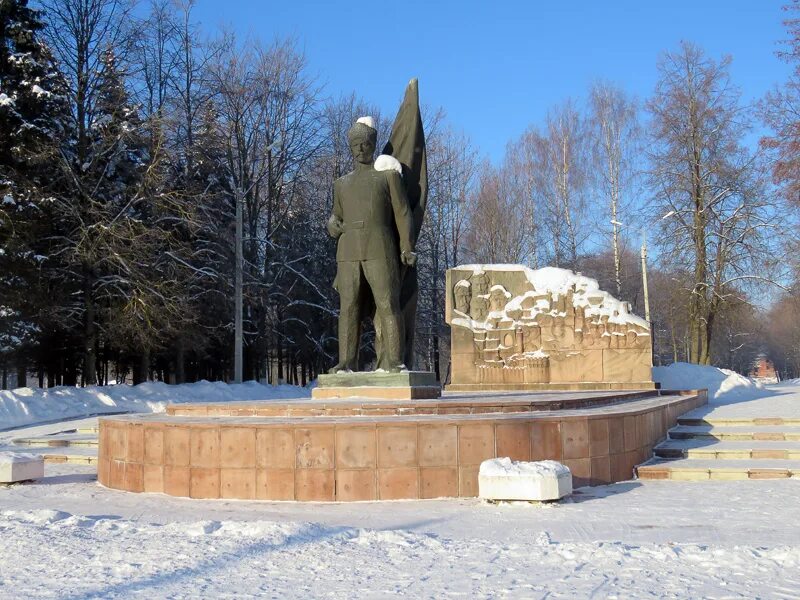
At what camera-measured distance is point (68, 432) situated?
14422mm

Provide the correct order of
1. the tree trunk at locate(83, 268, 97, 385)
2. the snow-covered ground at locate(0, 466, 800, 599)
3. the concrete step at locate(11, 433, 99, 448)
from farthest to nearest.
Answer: the tree trunk at locate(83, 268, 97, 385), the concrete step at locate(11, 433, 99, 448), the snow-covered ground at locate(0, 466, 800, 599)

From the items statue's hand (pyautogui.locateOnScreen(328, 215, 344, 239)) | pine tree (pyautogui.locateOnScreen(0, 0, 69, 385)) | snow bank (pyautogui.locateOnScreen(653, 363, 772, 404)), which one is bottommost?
snow bank (pyautogui.locateOnScreen(653, 363, 772, 404))

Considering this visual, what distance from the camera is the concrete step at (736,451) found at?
9641 mm

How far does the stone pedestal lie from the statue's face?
264 centimetres

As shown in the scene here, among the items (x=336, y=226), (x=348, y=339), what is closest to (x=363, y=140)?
(x=336, y=226)

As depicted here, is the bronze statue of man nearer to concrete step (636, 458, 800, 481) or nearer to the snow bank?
concrete step (636, 458, 800, 481)

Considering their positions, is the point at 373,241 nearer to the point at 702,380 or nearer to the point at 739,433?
the point at 739,433

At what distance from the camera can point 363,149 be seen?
9.77m

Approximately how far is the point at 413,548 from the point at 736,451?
608 centimetres

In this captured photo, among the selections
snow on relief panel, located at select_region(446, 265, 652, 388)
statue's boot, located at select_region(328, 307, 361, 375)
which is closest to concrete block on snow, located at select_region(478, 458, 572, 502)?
statue's boot, located at select_region(328, 307, 361, 375)

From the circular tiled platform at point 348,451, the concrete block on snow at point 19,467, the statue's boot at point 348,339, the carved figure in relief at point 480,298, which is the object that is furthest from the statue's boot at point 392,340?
the carved figure in relief at point 480,298

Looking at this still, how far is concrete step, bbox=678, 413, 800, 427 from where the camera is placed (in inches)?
456

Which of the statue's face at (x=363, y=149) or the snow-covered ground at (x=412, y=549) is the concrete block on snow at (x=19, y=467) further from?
the statue's face at (x=363, y=149)

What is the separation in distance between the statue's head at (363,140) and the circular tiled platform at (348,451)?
3.16m
